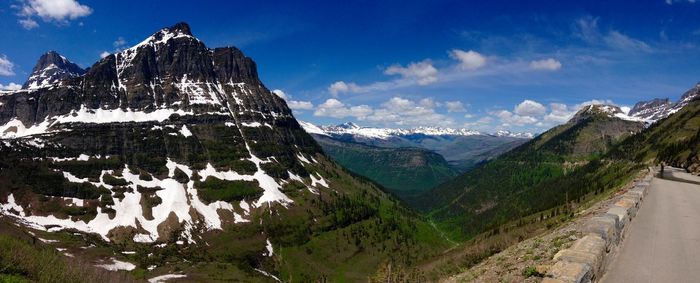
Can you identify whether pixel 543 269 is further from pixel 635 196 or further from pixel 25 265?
pixel 25 265

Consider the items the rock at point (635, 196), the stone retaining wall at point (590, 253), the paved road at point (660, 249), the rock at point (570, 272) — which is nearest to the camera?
the rock at point (570, 272)

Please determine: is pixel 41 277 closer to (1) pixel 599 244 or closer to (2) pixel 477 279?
(2) pixel 477 279

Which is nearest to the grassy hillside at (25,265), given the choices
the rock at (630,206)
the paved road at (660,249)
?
the paved road at (660,249)

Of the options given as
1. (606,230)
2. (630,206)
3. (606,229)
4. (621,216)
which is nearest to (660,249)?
(621,216)

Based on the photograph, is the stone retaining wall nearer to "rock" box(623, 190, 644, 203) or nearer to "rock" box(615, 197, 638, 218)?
"rock" box(615, 197, 638, 218)

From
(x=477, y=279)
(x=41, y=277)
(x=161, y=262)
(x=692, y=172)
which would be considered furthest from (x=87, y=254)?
(x=692, y=172)

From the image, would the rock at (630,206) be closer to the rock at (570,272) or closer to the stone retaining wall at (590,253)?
the stone retaining wall at (590,253)
